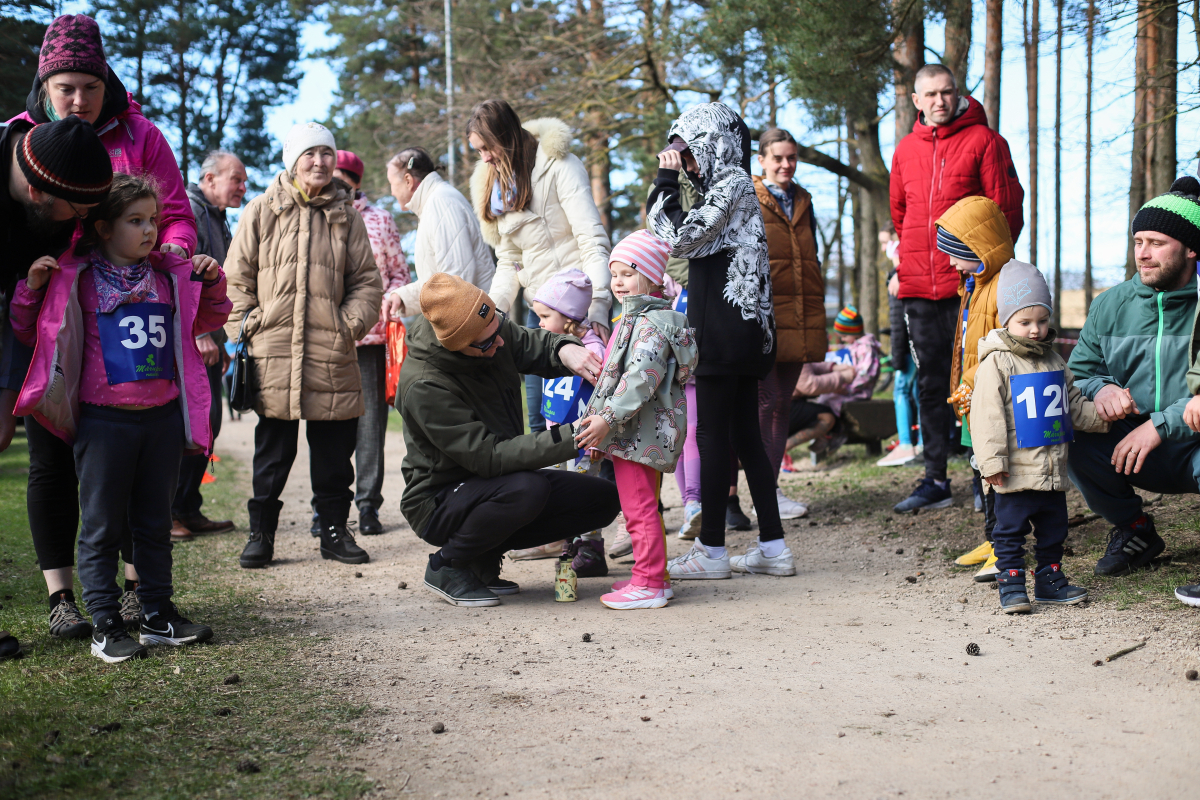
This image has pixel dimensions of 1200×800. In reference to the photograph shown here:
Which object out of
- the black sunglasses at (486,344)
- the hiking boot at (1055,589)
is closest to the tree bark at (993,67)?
the hiking boot at (1055,589)

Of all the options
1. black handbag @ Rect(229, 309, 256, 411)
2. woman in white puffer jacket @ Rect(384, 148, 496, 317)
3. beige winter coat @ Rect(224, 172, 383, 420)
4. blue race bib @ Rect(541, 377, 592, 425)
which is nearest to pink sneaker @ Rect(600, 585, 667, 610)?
blue race bib @ Rect(541, 377, 592, 425)

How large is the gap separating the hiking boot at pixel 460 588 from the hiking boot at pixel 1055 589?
229cm

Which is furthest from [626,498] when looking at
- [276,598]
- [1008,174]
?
[1008,174]

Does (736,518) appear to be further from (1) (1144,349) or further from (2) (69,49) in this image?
(2) (69,49)

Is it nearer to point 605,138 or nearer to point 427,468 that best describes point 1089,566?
point 427,468

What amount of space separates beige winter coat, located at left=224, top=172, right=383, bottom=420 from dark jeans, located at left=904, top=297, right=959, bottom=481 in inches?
124

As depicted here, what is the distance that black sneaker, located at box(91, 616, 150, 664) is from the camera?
147 inches

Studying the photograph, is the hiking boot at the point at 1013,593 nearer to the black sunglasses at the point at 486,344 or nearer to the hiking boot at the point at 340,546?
the black sunglasses at the point at 486,344

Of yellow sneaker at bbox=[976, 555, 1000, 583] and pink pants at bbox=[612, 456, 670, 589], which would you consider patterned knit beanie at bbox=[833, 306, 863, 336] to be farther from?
pink pants at bbox=[612, 456, 670, 589]

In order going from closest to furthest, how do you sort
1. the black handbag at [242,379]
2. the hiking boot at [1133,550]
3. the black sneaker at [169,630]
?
the black sneaker at [169,630], the hiking boot at [1133,550], the black handbag at [242,379]

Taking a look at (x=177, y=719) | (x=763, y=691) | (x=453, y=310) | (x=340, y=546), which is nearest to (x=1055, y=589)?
(x=763, y=691)

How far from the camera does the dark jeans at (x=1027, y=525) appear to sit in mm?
4289

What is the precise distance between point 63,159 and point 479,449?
6.22 feet

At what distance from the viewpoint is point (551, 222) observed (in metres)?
5.88
